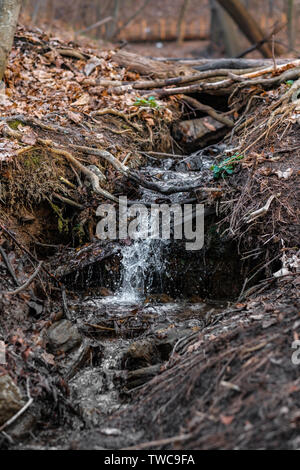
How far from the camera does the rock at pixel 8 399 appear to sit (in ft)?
10.0

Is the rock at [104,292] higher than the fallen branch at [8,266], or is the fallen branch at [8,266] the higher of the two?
the fallen branch at [8,266]

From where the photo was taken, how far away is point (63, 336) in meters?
4.06

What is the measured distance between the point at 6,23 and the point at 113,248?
10.7ft

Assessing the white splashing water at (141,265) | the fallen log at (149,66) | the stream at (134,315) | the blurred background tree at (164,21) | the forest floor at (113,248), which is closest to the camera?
the forest floor at (113,248)

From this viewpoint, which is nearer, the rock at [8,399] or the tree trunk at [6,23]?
the rock at [8,399]

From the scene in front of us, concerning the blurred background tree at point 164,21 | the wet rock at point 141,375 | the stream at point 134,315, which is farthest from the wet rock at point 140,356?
the blurred background tree at point 164,21

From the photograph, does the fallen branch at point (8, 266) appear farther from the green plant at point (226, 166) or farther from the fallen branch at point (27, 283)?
the green plant at point (226, 166)

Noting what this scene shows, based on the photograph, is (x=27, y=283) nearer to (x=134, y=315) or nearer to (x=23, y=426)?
(x=134, y=315)

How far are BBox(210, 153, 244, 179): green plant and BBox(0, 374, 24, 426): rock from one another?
137 inches

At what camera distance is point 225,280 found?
532cm

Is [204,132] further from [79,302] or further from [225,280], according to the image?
[79,302]

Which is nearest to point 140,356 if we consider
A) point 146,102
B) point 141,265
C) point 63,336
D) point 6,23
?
point 63,336

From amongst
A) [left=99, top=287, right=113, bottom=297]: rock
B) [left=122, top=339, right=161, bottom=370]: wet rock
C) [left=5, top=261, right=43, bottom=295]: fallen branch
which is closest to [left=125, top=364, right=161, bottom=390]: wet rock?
[left=122, top=339, right=161, bottom=370]: wet rock

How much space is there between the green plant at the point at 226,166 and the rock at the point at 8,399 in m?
3.47
